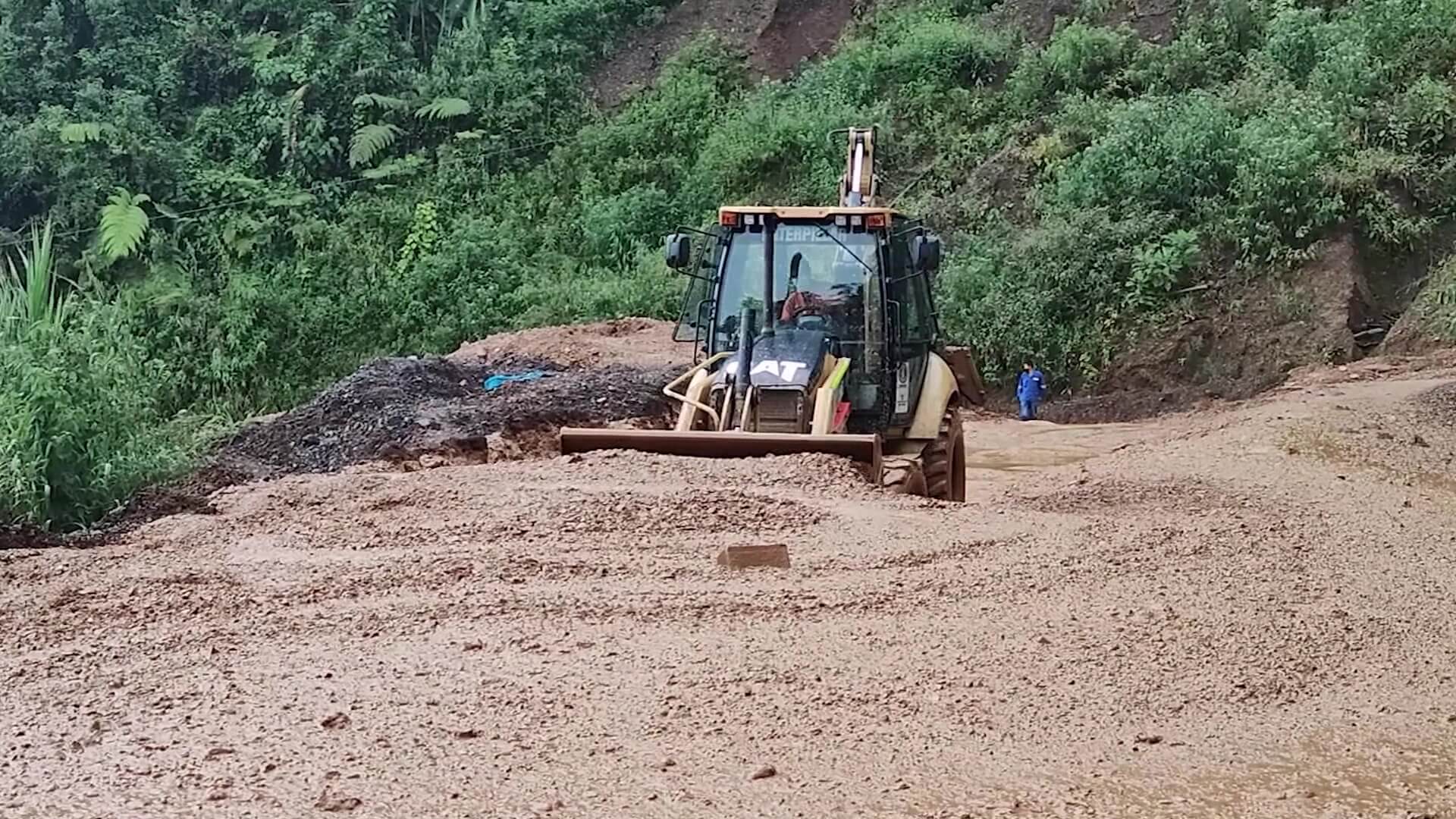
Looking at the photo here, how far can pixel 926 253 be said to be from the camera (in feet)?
29.7

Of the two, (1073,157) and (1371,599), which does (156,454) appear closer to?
(1371,599)

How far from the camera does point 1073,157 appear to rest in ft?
64.1

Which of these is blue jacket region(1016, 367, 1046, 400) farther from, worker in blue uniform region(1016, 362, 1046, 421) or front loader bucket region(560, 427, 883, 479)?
front loader bucket region(560, 427, 883, 479)

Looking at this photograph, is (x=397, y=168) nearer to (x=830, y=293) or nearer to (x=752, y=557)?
(x=830, y=293)

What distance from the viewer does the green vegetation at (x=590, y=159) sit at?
17422 mm

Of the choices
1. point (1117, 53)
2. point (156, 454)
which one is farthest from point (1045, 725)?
point (1117, 53)

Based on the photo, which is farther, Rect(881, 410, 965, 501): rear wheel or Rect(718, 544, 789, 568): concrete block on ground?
Rect(881, 410, 965, 501): rear wheel

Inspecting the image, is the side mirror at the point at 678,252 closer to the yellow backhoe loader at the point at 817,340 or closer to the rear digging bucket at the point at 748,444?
the yellow backhoe loader at the point at 817,340

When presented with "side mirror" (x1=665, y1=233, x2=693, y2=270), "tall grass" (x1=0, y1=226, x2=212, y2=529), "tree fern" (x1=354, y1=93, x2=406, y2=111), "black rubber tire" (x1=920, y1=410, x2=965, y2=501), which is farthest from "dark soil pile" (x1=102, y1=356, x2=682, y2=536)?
"tree fern" (x1=354, y1=93, x2=406, y2=111)

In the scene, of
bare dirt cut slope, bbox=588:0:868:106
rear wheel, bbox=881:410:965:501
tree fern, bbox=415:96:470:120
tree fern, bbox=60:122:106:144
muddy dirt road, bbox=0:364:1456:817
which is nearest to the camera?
muddy dirt road, bbox=0:364:1456:817

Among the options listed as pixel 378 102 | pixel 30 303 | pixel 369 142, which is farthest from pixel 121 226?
pixel 30 303

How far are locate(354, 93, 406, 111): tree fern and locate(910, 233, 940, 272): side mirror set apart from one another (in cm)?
1958

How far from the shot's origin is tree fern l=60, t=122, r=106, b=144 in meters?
24.2

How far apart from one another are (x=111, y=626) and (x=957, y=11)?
72.3ft
